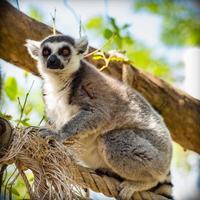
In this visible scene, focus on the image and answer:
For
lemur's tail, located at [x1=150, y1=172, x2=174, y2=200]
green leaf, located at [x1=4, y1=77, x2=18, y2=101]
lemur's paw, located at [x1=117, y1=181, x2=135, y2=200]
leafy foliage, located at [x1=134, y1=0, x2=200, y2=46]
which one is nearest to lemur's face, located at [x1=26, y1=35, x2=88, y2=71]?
green leaf, located at [x1=4, y1=77, x2=18, y2=101]

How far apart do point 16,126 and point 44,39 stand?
162 centimetres

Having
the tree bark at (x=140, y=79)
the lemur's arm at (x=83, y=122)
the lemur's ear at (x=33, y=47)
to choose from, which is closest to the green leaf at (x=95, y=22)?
the tree bark at (x=140, y=79)

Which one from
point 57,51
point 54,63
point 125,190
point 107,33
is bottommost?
point 125,190

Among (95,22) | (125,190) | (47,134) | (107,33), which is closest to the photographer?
(47,134)

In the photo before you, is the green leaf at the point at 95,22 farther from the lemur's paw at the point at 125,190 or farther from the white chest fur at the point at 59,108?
the lemur's paw at the point at 125,190

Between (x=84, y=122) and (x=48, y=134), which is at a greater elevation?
(x=84, y=122)

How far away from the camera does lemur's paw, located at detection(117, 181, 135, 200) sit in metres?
4.98

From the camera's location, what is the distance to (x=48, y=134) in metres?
4.75

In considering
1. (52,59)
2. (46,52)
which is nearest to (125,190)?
(52,59)

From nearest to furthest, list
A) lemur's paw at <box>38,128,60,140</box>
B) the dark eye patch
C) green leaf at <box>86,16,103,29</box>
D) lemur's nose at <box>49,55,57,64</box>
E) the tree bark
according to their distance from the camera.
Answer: lemur's paw at <box>38,128,60,140</box> < lemur's nose at <box>49,55,57,64</box> < the dark eye patch < the tree bark < green leaf at <box>86,16,103,29</box>

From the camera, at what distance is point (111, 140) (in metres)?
5.20

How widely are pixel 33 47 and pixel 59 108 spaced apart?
678 millimetres

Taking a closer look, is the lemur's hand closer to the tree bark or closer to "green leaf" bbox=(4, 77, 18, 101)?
"green leaf" bbox=(4, 77, 18, 101)

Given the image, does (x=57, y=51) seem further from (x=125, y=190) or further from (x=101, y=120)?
(x=125, y=190)
